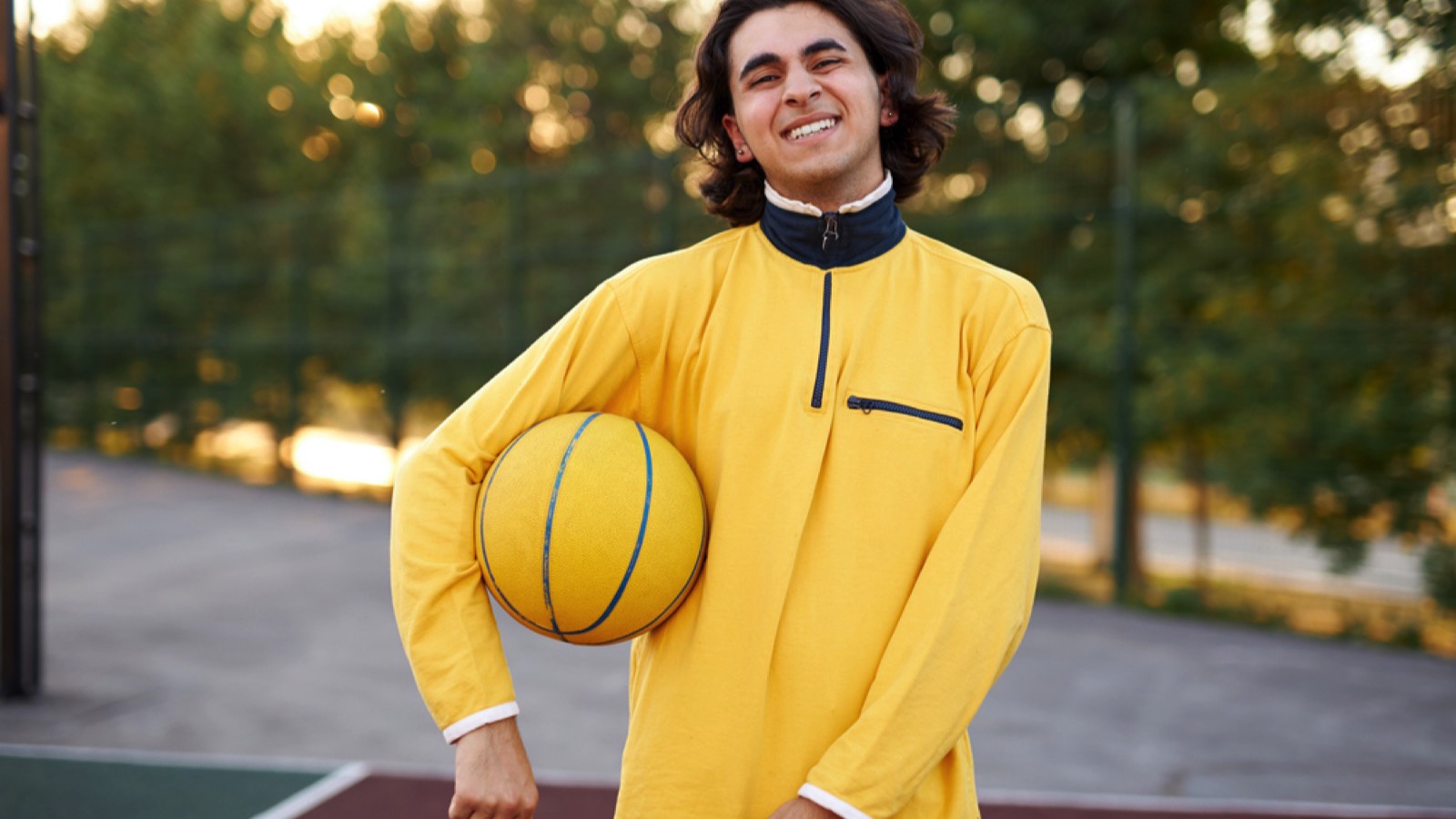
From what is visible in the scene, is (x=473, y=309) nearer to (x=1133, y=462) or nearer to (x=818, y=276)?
(x=1133, y=462)

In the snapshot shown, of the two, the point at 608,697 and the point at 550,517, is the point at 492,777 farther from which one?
the point at 608,697

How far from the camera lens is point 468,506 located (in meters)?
1.62

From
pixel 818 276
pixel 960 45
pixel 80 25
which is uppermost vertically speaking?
pixel 80 25

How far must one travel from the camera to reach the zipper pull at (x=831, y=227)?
1.71 m

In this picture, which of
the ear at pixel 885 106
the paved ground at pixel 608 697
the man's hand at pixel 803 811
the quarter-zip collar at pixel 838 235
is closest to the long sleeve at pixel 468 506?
the quarter-zip collar at pixel 838 235

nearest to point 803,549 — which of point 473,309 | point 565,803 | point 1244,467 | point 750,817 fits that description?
point 750,817

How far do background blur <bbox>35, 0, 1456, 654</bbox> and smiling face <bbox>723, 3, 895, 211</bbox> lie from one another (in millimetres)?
243

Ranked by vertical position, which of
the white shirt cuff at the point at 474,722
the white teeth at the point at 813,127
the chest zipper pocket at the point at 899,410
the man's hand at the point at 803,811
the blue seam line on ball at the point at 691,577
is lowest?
the man's hand at the point at 803,811

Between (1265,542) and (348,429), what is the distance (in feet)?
29.6

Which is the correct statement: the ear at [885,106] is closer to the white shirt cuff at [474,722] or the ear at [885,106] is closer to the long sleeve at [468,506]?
the long sleeve at [468,506]

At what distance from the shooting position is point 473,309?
10875 mm

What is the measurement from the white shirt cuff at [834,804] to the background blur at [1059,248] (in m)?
1.23

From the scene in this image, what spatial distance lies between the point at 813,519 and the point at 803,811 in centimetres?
39

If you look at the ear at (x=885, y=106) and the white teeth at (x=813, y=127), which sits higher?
the ear at (x=885, y=106)
